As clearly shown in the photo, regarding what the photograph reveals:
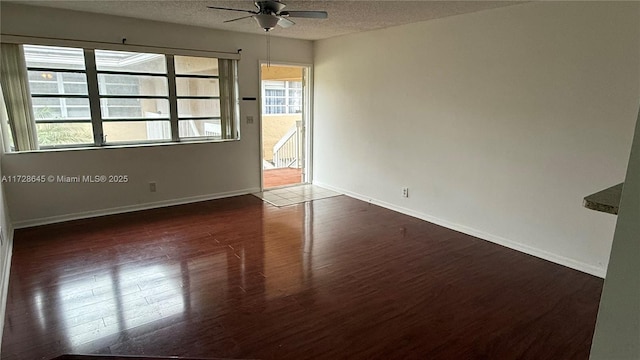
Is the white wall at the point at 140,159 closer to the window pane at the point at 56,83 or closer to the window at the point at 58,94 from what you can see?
the window at the point at 58,94

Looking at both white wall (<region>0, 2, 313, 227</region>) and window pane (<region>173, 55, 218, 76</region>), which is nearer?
white wall (<region>0, 2, 313, 227</region>)

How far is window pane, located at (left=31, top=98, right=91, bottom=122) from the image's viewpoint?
4227mm

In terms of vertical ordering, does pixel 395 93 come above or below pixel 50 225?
above

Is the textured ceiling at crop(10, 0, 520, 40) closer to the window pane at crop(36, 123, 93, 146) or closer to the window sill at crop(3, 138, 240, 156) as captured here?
the window pane at crop(36, 123, 93, 146)

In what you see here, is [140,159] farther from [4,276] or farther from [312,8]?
[312,8]

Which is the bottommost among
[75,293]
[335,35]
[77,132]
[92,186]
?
[75,293]

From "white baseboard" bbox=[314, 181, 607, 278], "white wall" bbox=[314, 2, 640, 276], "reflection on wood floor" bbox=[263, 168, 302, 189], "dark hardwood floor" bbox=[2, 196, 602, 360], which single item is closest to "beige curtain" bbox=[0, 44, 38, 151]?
"dark hardwood floor" bbox=[2, 196, 602, 360]

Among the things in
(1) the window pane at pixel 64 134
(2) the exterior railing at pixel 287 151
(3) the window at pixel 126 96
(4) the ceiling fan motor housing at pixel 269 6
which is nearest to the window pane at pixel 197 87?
(3) the window at pixel 126 96

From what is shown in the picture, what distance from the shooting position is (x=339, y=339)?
236 cm

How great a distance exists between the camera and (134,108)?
4848 mm

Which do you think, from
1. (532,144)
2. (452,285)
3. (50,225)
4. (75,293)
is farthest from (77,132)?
(532,144)

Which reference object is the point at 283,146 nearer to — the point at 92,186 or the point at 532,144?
the point at 92,186

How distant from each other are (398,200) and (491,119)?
64.5 inches

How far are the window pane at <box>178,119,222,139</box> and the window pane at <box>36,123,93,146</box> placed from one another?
3.63 ft
